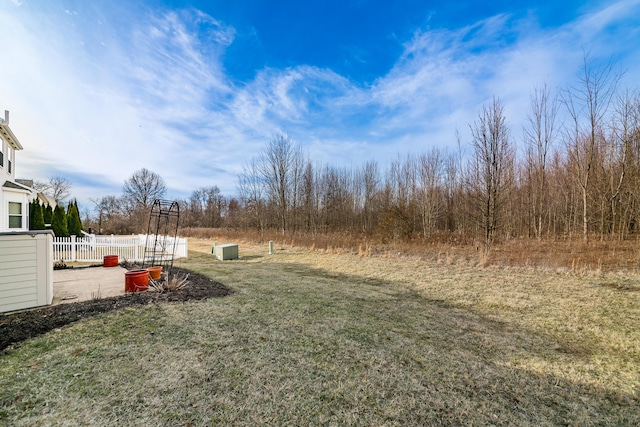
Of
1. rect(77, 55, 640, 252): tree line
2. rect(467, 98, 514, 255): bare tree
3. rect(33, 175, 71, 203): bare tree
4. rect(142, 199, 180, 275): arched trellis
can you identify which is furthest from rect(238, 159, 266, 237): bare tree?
rect(33, 175, 71, 203): bare tree

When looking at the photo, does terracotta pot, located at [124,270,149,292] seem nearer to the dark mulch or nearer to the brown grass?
the dark mulch

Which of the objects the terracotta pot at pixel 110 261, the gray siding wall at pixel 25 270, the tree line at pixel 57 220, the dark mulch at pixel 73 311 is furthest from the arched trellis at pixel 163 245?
the tree line at pixel 57 220

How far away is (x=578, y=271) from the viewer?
7.05 meters

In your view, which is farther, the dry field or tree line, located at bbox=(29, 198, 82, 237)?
tree line, located at bbox=(29, 198, 82, 237)

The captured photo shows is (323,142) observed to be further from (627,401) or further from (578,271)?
(627,401)

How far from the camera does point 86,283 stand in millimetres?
6020

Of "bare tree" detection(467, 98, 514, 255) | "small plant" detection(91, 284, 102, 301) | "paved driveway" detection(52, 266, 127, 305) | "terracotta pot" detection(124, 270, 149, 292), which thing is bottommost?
"paved driveway" detection(52, 266, 127, 305)

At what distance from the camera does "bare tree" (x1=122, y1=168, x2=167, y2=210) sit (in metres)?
37.4

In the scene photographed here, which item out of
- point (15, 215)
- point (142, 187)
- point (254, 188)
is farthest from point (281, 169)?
point (142, 187)

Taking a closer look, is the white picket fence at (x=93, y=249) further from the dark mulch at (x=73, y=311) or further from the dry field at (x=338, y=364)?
the dry field at (x=338, y=364)

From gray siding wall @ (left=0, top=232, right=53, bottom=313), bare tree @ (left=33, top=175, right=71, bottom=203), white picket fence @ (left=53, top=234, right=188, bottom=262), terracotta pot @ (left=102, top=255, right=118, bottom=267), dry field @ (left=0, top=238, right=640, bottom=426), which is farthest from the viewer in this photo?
bare tree @ (left=33, top=175, right=71, bottom=203)

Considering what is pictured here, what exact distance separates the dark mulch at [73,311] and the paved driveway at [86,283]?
518 mm

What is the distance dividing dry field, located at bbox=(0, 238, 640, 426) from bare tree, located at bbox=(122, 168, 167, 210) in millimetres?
40124

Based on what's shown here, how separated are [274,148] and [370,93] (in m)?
11.2
